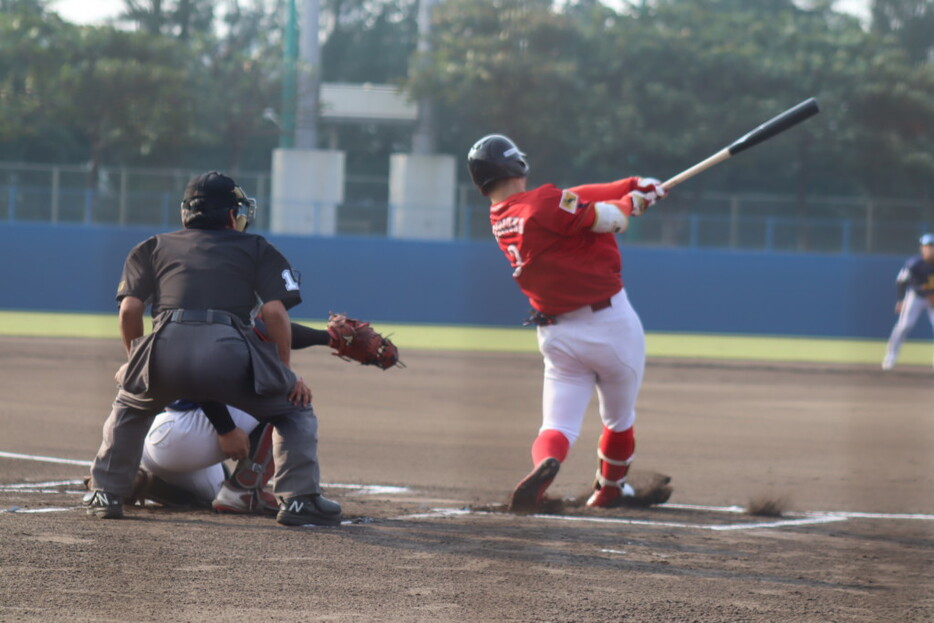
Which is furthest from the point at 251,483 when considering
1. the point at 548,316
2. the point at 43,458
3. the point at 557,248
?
the point at 43,458

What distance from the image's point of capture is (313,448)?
489 cm

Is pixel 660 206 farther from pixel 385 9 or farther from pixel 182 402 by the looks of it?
pixel 182 402

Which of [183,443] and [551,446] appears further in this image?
[551,446]

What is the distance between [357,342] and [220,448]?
0.72 m

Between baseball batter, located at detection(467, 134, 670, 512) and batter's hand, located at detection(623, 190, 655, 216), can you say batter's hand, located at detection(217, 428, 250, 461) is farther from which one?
batter's hand, located at detection(623, 190, 655, 216)

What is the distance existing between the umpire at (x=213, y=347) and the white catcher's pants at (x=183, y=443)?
18cm

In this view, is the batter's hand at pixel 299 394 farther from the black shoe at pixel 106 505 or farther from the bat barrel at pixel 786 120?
the bat barrel at pixel 786 120

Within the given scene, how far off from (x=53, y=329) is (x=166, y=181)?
6.73 metres

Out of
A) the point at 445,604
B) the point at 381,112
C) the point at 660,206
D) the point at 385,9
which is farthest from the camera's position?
the point at 385,9

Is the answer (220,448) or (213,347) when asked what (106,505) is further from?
(213,347)

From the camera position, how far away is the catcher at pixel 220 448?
16.4 feet

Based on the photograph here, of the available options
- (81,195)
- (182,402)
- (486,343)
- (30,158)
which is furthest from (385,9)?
(182,402)

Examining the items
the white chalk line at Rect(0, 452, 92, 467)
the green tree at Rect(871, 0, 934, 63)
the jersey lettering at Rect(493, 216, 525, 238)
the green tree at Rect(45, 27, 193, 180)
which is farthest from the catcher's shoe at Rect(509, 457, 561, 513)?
the green tree at Rect(45, 27, 193, 180)

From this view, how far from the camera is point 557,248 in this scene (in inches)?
228
